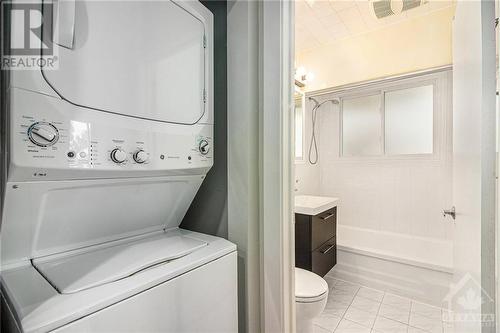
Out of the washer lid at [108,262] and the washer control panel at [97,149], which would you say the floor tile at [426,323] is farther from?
the washer control panel at [97,149]

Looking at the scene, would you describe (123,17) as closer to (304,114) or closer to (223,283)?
(223,283)

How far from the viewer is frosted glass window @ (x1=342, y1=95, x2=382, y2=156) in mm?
3047

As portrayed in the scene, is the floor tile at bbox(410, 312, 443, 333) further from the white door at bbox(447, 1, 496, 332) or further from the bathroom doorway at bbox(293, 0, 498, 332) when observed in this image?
the white door at bbox(447, 1, 496, 332)

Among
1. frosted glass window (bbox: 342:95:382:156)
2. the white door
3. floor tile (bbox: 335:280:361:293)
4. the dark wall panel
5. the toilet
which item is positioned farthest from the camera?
frosted glass window (bbox: 342:95:382:156)

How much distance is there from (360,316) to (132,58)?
2.43 meters

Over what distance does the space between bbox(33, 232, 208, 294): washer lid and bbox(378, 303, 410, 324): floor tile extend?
1.95m

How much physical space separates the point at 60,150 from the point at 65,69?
0.22 meters

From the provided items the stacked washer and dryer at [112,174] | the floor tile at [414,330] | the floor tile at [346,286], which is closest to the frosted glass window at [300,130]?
the floor tile at [346,286]

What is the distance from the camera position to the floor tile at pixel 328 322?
1888 millimetres

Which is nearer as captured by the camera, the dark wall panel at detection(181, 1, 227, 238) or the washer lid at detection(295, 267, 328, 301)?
the dark wall panel at detection(181, 1, 227, 238)

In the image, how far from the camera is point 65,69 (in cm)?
65

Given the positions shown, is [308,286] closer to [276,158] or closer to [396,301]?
[276,158]

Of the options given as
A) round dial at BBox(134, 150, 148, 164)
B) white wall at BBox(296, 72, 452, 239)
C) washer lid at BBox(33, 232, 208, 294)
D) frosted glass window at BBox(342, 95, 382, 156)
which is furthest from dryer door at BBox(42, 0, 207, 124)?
frosted glass window at BBox(342, 95, 382, 156)

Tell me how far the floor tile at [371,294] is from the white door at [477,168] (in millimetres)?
1031
